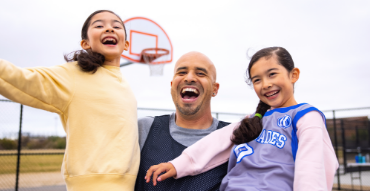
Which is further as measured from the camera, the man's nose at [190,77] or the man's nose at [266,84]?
the man's nose at [190,77]

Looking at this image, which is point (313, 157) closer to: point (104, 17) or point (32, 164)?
point (104, 17)

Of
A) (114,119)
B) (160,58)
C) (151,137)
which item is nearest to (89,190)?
(114,119)

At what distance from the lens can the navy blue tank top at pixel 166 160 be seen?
6.82 feet

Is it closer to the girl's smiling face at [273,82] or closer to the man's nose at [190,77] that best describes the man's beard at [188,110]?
the man's nose at [190,77]

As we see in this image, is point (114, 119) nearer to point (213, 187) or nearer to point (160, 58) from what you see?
point (213, 187)

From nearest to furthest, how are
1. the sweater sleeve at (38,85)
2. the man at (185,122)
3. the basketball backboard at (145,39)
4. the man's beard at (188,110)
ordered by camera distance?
the sweater sleeve at (38,85) → the man at (185,122) → the man's beard at (188,110) → the basketball backboard at (145,39)

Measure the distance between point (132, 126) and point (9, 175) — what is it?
10011 mm

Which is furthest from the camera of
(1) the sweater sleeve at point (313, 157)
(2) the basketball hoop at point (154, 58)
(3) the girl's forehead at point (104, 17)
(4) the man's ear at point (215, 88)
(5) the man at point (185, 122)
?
(2) the basketball hoop at point (154, 58)

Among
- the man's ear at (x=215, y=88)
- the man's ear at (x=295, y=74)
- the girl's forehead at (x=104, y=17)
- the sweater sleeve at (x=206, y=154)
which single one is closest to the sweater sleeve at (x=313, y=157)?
the man's ear at (x=295, y=74)

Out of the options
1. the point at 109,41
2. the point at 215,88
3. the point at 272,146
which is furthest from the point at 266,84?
the point at 109,41

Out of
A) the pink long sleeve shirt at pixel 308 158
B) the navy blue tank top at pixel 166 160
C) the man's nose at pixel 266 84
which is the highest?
the man's nose at pixel 266 84

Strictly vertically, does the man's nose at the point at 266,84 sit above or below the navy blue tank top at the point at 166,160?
above

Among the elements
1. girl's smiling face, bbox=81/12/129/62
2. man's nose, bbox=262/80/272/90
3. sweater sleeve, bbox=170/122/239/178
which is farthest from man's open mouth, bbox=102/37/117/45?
man's nose, bbox=262/80/272/90

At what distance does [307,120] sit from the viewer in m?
1.67
